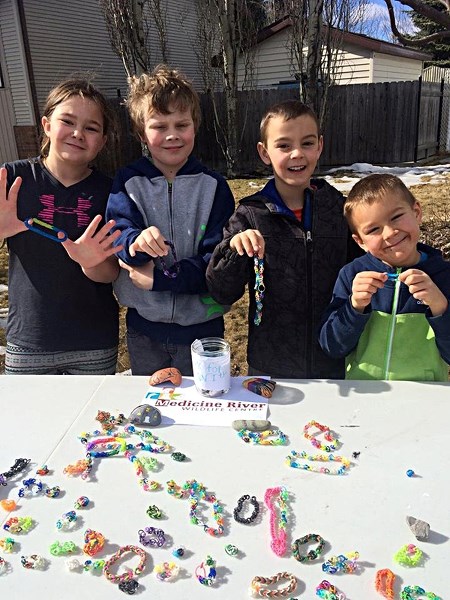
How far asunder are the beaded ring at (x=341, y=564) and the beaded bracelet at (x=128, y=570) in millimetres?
355

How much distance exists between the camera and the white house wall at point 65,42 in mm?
12555

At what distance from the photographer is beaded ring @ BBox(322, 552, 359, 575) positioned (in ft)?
3.24

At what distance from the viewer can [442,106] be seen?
14.3m

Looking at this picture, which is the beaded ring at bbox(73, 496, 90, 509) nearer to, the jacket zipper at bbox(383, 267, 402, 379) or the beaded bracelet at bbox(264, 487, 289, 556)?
the beaded bracelet at bbox(264, 487, 289, 556)

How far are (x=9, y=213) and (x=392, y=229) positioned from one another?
139 cm

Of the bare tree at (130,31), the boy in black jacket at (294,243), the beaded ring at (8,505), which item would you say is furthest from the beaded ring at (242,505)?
the bare tree at (130,31)

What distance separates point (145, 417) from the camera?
150 centimetres

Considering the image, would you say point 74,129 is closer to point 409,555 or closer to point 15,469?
point 15,469

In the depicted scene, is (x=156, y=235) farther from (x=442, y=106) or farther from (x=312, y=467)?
(x=442, y=106)

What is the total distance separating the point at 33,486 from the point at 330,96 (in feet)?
40.9

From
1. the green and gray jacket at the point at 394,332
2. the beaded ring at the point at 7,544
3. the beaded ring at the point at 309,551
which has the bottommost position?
the beaded ring at the point at 309,551

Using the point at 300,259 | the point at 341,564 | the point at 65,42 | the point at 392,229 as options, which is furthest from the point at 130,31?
the point at 341,564

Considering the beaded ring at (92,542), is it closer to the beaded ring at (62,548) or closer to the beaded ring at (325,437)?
the beaded ring at (62,548)

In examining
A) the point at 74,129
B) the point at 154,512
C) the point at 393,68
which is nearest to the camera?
the point at 154,512
